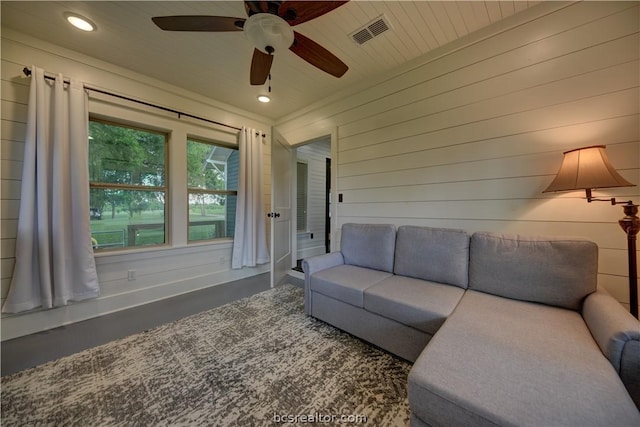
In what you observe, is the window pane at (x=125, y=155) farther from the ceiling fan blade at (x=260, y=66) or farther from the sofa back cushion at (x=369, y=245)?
the sofa back cushion at (x=369, y=245)

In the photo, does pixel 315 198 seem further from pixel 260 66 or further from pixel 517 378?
pixel 517 378

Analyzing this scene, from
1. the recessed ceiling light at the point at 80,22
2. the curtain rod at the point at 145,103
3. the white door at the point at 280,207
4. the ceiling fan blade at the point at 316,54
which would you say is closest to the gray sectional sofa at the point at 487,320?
the white door at the point at 280,207

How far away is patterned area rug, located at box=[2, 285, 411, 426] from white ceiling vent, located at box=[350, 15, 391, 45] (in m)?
2.73

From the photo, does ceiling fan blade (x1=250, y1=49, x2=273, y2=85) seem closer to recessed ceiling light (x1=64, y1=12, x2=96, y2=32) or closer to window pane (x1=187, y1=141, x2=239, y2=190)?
recessed ceiling light (x1=64, y1=12, x2=96, y2=32)

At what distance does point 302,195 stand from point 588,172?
4.09 meters

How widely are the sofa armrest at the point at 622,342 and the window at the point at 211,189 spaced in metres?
3.85

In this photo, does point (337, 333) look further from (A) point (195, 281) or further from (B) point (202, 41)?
(B) point (202, 41)

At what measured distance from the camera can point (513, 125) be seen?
193 cm

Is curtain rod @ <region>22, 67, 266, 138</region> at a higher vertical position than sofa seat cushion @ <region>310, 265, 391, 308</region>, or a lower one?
higher

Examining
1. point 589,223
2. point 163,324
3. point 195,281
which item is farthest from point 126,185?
point 589,223

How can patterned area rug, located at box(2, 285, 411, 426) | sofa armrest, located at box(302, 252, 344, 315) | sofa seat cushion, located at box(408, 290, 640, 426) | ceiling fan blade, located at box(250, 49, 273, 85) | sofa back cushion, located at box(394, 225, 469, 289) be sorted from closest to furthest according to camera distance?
sofa seat cushion, located at box(408, 290, 640, 426), patterned area rug, located at box(2, 285, 411, 426), ceiling fan blade, located at box(250, 49, 273, 85), sofa back cushion, located at box(394, 225, 469, 289), sofa armrest, located at box(302, 252, 344, 315)

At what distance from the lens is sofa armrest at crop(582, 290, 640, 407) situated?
944mm

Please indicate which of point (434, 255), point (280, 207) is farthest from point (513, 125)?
point (280, 207)

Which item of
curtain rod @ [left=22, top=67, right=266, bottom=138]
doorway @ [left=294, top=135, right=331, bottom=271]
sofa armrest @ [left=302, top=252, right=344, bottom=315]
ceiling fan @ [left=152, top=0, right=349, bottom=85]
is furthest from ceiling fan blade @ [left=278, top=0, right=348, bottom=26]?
doorway @ [left=294, top=135, right=331, bottom=271]
